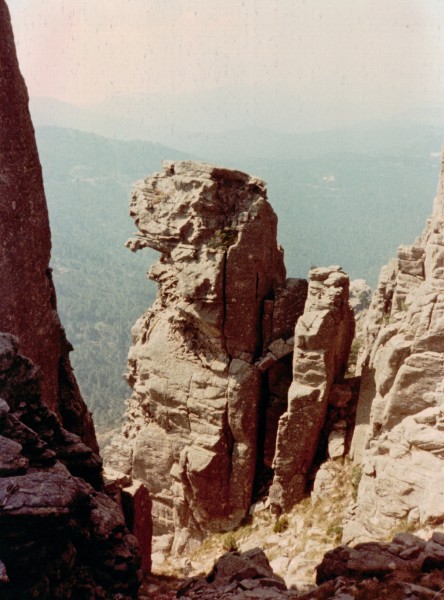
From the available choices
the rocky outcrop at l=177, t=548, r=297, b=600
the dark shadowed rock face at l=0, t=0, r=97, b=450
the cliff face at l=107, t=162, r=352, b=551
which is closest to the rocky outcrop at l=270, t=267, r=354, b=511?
the cliff face at l=107, t=162, r=352, b=551

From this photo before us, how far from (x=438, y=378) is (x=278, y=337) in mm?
9225

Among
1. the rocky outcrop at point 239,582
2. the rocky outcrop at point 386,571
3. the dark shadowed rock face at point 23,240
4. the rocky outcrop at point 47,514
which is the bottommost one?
the rocky outcrop at point 239,582

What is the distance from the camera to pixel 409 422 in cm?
2188

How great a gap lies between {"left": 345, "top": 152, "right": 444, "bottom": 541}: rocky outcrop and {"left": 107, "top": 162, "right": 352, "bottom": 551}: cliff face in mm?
4030

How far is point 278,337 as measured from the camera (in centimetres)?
2905

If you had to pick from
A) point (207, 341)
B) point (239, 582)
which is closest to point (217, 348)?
point (207, 341)

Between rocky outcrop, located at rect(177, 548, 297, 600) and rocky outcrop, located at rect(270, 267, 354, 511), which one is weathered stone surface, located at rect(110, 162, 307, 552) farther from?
rocky outcrop, located at rect(177, 548, 297, 600)

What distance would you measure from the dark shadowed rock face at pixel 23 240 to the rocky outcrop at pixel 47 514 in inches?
208

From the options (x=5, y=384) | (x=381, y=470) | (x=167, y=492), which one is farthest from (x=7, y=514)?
(x=167, y=492)

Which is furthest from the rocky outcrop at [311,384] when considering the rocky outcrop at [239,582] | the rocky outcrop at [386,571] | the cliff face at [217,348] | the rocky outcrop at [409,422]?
the rocky outcrop at [386,571]

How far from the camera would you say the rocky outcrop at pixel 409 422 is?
793 inches

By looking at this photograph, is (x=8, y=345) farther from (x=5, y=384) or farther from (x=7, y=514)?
(x=7, y=514)

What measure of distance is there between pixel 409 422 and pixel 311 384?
6.31 m

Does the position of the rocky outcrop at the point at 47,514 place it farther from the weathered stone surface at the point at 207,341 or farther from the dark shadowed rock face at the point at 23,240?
the weathered stone surface at the point at 207,341
